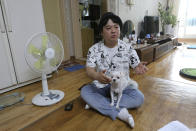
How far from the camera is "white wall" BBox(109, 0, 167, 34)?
8.39 ft

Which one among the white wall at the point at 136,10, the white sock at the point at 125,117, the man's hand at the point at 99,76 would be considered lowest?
the white sock at the point at 125,117

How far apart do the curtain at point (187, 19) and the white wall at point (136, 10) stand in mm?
1736

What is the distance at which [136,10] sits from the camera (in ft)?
10.3

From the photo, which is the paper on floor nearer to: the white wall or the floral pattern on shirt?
the floral pattern on shirt

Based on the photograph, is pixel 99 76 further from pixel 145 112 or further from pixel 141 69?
pixel 145 112

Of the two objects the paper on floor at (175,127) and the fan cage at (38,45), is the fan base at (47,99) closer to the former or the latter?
the fan cage at (38,45)

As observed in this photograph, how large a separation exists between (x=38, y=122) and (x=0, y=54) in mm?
949

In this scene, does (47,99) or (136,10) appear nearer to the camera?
(47,99)

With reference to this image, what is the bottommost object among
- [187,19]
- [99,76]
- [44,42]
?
[99,76]

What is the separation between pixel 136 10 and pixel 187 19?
3.31m

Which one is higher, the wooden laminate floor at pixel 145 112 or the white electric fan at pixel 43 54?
the white electric fan at pixel 43 54

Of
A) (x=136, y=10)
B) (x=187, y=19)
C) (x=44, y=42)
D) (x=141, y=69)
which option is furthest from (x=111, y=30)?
(x=187, y=19)

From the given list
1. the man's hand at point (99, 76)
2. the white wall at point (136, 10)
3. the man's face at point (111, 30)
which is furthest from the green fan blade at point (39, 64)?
the white wall at point (136, 10)

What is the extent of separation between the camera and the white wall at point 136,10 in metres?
2.56
